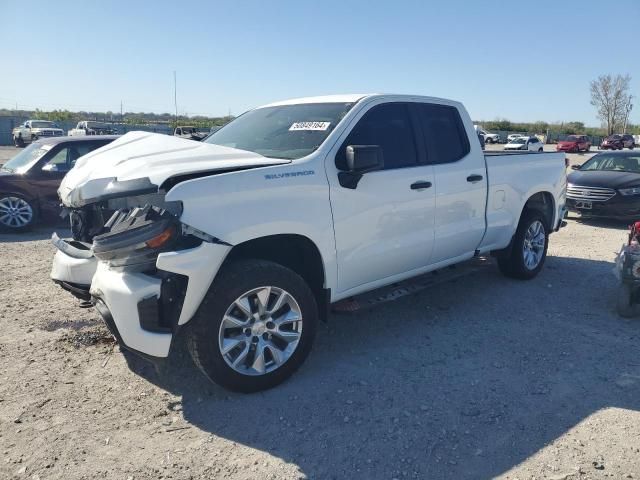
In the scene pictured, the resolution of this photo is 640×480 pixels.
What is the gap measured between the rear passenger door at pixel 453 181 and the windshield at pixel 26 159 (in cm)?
697

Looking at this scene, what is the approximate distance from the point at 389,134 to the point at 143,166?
2.01 m

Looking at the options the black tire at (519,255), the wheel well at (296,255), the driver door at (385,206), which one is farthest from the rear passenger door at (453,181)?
the wheel well at (296,255)

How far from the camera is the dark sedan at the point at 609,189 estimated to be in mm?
9641

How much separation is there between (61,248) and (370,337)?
8.51 feet

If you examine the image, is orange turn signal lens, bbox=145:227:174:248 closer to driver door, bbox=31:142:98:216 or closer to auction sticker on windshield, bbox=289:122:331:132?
auction sticker on windshield, bbox=289:122:331:132

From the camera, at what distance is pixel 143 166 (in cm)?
332

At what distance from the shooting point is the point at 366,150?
3.51 meters

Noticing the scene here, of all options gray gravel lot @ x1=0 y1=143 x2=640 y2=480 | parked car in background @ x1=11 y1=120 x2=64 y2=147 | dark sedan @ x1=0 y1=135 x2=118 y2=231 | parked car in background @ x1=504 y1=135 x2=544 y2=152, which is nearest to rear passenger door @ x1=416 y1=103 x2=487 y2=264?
gray gravel lot @ x1=0 y1=143 x2=640 y2=480

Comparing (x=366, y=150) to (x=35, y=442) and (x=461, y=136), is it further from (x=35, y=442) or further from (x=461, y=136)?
(x=35, y=442)

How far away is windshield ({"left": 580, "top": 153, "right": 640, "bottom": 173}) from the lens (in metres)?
10.7

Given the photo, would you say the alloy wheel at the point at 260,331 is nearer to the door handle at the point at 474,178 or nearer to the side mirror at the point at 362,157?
the side mirror at the point at 362,157

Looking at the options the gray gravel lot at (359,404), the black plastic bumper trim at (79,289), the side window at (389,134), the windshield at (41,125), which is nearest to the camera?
the gray gravel lot at (359,404)

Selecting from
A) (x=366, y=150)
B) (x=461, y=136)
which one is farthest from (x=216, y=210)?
(x=461, y=136)

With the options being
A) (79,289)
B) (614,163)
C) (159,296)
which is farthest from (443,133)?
(614,163)
